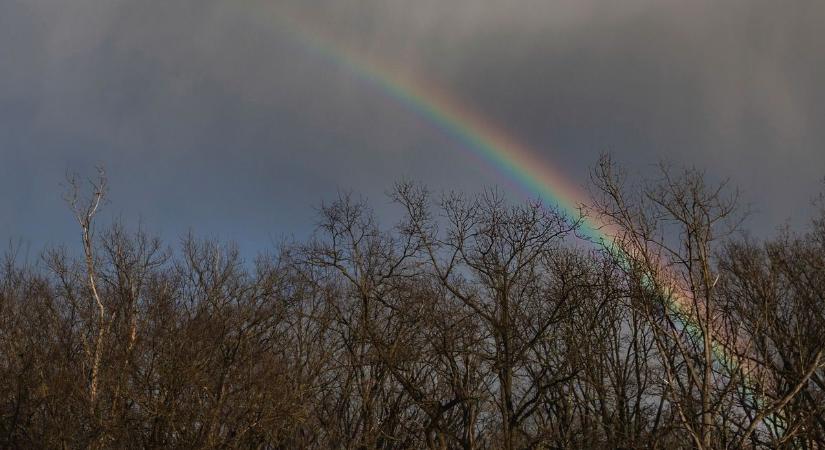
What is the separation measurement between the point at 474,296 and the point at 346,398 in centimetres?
1056

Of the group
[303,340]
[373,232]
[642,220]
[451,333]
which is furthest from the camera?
[303,340]

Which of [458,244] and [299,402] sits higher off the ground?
[458,244]

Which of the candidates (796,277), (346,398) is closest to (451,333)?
(346,398)

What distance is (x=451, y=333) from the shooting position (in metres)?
18.8

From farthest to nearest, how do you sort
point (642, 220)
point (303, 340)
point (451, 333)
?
point (303, 340), point (451, 333), point (642, 220)

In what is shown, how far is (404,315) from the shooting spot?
21.6m

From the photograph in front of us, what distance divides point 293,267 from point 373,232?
3.38m

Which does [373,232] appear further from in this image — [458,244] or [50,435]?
[50,435]

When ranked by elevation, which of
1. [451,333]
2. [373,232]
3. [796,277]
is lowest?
[451,333]

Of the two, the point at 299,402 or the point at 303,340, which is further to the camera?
the point at 303,340

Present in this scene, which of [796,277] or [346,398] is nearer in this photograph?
[796,277]

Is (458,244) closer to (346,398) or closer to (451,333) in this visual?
(451,333)

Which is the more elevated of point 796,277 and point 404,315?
point 796,277

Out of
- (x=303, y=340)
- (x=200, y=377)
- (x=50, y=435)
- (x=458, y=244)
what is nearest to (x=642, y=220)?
(x=458, y=244)
